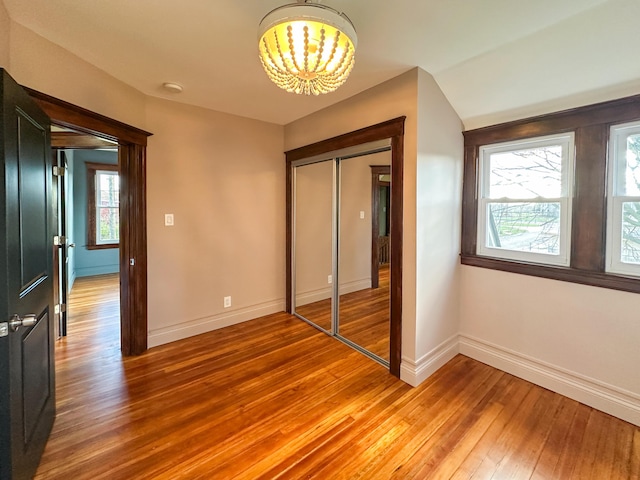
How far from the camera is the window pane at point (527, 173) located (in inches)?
91.4

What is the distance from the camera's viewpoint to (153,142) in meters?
2.89

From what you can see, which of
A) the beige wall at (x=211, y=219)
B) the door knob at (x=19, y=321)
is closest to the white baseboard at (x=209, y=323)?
the beige wall at (x=211, y=219)

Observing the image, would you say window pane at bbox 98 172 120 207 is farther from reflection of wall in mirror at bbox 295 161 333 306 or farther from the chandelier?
the chandelier

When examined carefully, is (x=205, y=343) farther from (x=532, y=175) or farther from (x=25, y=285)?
(x=532, y=175)

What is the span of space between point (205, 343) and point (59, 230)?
6.50ft

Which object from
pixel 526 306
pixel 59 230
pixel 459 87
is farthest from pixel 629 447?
pixel 59 230

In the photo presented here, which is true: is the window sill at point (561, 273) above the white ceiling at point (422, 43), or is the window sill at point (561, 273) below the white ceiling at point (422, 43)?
below

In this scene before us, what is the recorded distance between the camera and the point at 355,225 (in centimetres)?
333

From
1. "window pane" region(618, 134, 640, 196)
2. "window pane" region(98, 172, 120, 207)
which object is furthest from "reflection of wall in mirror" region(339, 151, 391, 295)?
"window pane" region(98, 172, 120, 207)

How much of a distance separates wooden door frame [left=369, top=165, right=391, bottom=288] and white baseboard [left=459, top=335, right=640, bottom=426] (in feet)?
3.45

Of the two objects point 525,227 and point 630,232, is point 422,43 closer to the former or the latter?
point 525,227

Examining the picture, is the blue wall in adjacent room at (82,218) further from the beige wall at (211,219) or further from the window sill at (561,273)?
the window sill at (561,273)

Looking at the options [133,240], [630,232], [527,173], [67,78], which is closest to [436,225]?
[527,173]

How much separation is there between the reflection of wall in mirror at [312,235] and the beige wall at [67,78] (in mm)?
1881
